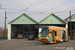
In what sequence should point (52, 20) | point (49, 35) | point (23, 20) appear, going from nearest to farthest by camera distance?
point (49, 35) → point (52, 20) → point (23, 20)

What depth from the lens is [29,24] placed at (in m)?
52.3

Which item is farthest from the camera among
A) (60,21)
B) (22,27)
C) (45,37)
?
(22,27)

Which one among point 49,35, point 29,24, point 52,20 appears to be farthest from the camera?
point 29,24

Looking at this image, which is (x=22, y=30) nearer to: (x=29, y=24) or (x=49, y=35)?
(x=29, y=24)

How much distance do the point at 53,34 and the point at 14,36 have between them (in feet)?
104

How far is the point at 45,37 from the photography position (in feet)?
74.2

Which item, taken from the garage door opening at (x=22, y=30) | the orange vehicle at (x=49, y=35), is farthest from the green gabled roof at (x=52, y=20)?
the orange vehicle at (x=49, y=35)

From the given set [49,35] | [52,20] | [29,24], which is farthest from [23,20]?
[49,35]

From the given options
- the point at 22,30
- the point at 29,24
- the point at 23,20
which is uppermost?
the point at 23,20

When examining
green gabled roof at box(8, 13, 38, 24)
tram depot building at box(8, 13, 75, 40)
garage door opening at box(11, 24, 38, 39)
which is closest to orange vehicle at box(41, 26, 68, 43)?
tram depot building at box(8, 13, 75, 40)

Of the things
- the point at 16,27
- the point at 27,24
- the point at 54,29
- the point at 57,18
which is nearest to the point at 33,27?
the point at 27,24

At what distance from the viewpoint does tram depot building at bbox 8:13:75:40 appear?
5044 cm

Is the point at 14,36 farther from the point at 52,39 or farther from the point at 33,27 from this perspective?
the point at 52,39

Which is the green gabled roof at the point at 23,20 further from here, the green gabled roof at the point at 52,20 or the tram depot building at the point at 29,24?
the green gabled roof at the point at 52,20
